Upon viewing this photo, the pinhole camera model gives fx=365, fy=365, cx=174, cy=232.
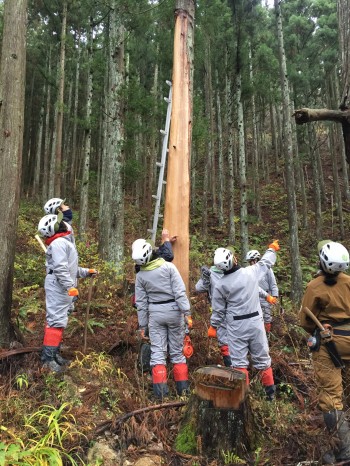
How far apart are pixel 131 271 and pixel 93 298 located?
2.19m

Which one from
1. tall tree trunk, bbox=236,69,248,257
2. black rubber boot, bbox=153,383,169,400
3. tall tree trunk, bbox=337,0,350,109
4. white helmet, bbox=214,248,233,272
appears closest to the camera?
tall tree trunk, bbox=337,0,350,109

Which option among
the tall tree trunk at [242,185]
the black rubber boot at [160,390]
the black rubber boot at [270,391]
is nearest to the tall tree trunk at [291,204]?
the tall tree trunk at [242,185]

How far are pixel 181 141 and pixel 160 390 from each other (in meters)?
3.73

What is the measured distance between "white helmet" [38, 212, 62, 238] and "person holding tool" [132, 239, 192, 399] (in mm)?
1128

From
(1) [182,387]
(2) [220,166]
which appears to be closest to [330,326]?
(1) [182,387]

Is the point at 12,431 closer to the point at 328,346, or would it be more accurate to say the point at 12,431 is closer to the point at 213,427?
the point at 213,427

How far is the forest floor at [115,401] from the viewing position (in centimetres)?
335

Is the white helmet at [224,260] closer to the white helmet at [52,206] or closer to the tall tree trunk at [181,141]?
the tall tree trunk at [181,141]

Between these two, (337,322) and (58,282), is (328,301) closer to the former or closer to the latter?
(337,322)

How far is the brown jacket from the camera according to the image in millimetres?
3627

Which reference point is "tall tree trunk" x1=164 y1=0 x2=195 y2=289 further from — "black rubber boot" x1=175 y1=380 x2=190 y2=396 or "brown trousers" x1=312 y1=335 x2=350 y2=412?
"brown trousers" x1=312 y1=335 x2=350 y2=412

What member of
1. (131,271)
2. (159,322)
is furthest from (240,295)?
(131,271)

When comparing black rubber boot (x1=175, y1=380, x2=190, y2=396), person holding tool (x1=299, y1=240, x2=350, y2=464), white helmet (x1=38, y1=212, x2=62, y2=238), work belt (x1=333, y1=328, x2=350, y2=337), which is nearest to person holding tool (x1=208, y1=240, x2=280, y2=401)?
black rubber boot (x1=175, y1=380, x2=190, y2=396)

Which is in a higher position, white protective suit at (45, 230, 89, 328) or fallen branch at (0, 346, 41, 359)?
white protective suit at (45, 230, 89, 328)
